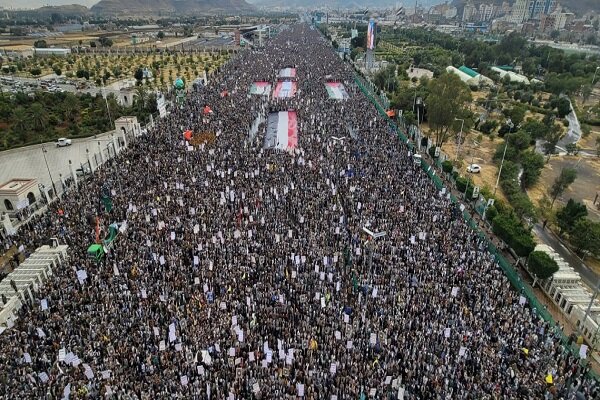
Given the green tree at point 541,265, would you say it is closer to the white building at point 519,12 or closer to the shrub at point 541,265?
the shrub at point 541,265

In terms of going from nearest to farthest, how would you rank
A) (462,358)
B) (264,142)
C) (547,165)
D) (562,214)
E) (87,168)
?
(462,358), (562,214), (87,168), (264,142), (547,165)

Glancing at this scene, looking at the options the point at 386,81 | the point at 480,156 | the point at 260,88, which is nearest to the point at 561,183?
the point at 480,156

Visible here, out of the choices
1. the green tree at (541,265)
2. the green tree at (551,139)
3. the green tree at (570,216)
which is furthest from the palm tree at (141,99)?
the green tree at (541,265)

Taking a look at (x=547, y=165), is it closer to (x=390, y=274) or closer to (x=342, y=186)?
(x=342, y=186)

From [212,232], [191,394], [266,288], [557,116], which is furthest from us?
[557,116]

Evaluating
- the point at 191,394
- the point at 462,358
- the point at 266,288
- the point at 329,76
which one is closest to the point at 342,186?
the point at 266,288

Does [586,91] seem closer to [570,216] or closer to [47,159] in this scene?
[570,216]
